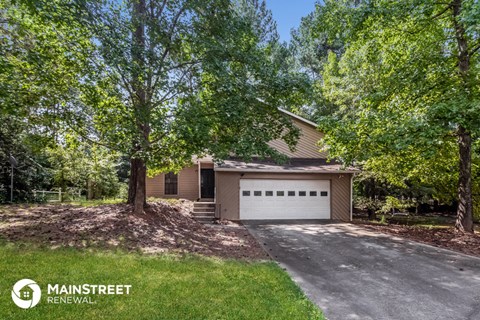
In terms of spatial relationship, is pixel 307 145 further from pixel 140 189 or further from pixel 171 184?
pixel 140 189

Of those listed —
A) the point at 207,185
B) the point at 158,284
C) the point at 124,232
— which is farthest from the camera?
the point at 207,185

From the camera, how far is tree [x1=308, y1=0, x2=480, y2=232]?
779cm

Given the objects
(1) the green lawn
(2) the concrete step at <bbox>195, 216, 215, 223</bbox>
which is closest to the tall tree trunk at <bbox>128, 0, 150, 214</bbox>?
(2) the concrete step at <bbox>195, 216, 215, 223</bbox>

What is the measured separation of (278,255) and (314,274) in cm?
152

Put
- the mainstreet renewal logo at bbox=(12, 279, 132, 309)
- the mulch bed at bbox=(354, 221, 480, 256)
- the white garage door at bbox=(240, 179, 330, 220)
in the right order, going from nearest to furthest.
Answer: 1. the mainstreet renewal logo at bbox=(12, 279, 132, 309)
2. the mulch bed at bbox=(354, 221, 480, 256)
3. the white garage door at bbox=(240, 179, 330, 220)

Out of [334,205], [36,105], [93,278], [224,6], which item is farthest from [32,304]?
[334,205]

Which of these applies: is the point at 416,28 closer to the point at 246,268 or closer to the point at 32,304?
the point at 246,268

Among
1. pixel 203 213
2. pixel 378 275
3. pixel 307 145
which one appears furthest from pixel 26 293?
pixel 307 145

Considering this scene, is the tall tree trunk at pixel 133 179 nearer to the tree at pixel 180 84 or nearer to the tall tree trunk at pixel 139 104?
the tall tree trunk at pixel 139 104

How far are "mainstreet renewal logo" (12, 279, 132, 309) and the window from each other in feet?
42.2

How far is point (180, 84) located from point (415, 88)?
7853 millimetres

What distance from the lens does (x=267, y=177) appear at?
1293 centimetres

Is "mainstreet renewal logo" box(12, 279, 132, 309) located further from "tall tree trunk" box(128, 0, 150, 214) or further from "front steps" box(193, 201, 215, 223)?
"front steps" box(193, 201, 215, 223)

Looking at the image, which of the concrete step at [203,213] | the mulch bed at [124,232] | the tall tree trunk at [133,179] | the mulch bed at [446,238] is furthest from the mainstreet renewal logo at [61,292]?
the mulch bed at [446,238]
